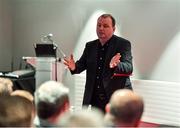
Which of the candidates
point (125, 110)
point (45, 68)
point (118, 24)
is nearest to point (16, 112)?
point (125, 110)

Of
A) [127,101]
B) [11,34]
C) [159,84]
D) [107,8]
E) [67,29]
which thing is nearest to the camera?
[127,101]

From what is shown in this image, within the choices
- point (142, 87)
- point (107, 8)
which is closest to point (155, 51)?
point (142, 87)

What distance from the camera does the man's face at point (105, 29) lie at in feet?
12.2

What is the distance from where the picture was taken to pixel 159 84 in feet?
16.3

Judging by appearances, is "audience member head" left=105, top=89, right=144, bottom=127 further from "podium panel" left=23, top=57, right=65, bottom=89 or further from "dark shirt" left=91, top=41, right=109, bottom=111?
"podium panel" left=23, top=57, right=65, bottom=89

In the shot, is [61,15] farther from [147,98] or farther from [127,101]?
[127,101]

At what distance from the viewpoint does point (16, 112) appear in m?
1.88

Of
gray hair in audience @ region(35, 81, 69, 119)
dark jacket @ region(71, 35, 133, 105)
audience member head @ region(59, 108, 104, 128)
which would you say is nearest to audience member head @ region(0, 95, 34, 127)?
gray hair in audience @ region(35, 81, 69, 119)

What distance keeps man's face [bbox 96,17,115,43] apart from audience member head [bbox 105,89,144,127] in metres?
1.76

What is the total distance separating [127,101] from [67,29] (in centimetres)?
401

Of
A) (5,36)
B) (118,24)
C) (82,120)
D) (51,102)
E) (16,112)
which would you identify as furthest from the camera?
(5,36)

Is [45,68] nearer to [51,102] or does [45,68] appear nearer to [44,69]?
[44,69]

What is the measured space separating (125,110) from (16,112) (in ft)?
1.83

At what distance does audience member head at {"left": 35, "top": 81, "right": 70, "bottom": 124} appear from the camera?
2047 mm
